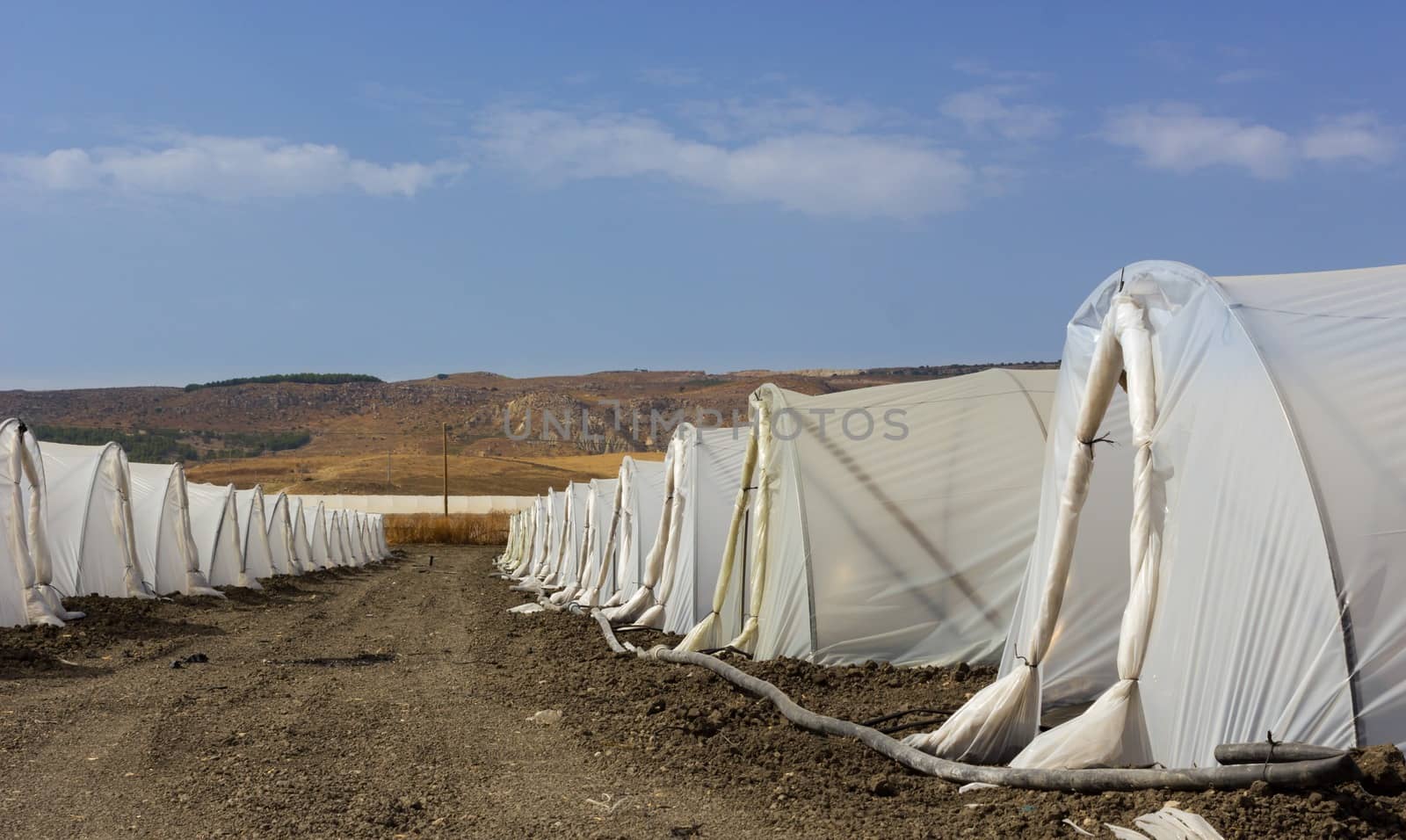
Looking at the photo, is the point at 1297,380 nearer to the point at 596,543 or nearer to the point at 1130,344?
the point at 1130,344

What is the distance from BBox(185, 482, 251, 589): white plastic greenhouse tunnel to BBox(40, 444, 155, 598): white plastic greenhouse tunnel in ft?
15.9

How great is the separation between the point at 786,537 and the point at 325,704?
4.27m

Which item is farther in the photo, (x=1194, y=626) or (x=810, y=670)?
(x=810, y=670)

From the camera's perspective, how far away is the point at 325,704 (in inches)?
338

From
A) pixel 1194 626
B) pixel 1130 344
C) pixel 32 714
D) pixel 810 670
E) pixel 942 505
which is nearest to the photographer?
pixel 1194 626

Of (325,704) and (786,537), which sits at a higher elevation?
(786,537)

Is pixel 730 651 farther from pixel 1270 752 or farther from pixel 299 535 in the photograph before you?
pixel 299 535

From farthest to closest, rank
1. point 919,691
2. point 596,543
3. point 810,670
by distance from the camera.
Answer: point 596,543
point 810,670
point 919,691

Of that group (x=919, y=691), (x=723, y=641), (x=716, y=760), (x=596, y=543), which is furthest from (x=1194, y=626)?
(x=596, y=543)

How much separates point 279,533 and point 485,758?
28393 mm

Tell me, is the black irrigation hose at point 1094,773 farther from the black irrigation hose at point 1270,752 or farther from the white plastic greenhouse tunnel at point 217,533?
the white plastic greenhouse tunnel at point 217,533

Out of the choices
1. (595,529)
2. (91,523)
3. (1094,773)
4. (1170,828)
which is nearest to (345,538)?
(595,529)

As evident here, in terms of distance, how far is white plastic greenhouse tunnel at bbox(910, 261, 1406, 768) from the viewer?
4422 millimetres

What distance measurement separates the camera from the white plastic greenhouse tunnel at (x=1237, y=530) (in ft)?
14.5
